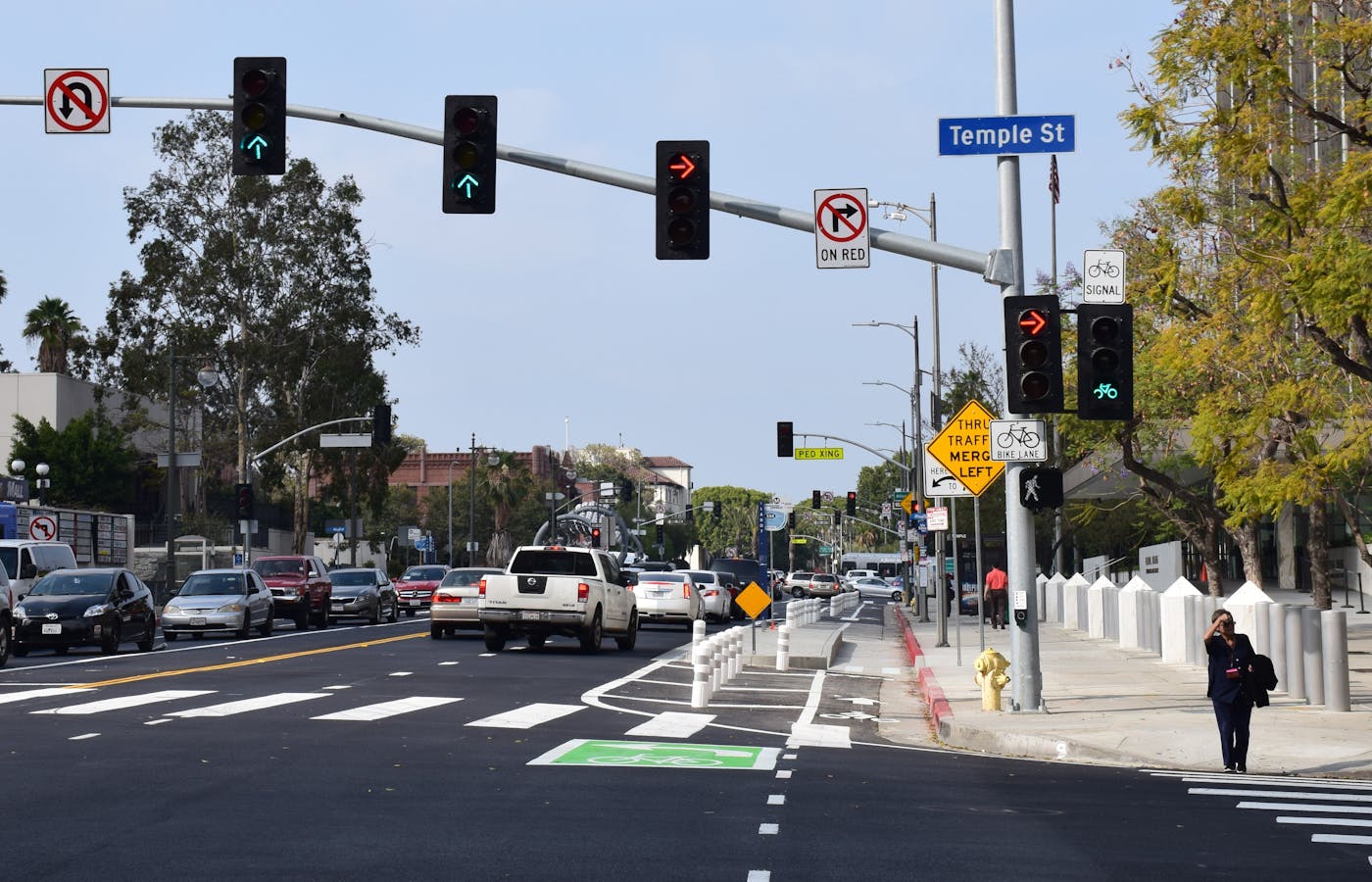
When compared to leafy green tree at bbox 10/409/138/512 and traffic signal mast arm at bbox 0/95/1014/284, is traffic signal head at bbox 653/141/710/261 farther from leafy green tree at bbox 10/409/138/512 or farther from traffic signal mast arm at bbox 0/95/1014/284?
leafy green tree at bbox 10/409/138/512

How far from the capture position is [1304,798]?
13.1 metres

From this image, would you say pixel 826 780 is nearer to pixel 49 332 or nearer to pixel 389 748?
pixel 389 748

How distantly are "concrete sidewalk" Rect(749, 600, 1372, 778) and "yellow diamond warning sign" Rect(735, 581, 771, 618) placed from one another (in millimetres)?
1928

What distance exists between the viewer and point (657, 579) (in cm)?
4319

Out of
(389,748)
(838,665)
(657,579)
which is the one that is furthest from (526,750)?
(657,579)

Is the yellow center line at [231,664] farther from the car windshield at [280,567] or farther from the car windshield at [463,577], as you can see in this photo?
the car windshield at [280,567]

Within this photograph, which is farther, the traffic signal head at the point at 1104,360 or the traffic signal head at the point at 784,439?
the traffic signal head at the point at 784,439

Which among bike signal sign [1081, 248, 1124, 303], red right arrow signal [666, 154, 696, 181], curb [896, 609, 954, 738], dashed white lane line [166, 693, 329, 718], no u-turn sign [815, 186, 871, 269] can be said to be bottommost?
curb [896, 609, 954, 738]

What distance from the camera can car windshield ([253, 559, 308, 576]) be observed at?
4512 centimetres

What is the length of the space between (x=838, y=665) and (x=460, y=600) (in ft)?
29.9

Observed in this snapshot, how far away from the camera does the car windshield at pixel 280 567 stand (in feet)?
148

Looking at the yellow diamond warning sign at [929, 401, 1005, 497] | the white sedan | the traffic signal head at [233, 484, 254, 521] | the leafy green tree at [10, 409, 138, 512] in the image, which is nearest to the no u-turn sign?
the yellow diamond warning sign at [929, 401, 1005, 497]

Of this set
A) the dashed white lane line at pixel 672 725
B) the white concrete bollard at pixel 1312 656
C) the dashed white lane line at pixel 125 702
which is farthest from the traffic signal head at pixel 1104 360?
the dashed white lane line at pixel 125 702

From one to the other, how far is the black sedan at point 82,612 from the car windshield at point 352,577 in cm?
1585
